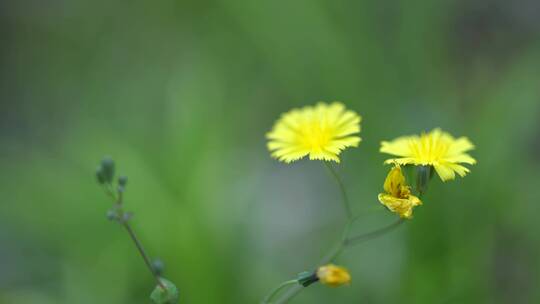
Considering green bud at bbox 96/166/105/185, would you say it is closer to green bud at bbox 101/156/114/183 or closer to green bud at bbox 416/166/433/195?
green bud at bbox 101/156/114/183

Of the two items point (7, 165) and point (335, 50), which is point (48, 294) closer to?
point (7, 165)

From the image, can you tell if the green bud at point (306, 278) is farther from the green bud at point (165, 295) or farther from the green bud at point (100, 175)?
the green bud at point (100, 175)

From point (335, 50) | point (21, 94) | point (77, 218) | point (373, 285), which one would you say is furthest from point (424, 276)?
point (21, 94)

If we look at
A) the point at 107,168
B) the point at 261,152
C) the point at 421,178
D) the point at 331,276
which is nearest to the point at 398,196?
the point at 421,178

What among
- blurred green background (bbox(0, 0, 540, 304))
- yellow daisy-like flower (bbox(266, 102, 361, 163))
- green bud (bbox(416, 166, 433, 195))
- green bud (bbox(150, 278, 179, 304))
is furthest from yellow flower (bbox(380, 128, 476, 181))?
blurred green background (bbox(0, 0, 540, 304))

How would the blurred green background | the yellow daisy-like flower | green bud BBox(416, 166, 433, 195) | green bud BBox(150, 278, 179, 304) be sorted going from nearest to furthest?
1. green bud BBox(150, 278, 179, 304)
2. green bud BBox(416, 166, 433, 195)
3. the yellow daisy-like flower
4. the blurred green background

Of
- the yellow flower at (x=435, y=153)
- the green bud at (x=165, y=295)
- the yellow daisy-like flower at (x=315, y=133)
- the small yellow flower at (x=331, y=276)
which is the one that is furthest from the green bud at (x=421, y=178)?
the green bud at (x=165, y=295)

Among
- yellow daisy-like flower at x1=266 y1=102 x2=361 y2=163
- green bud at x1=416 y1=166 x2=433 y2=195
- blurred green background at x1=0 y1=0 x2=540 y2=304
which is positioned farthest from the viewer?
blurred green background at x1=0 y1=0 x2=540 y2=304
